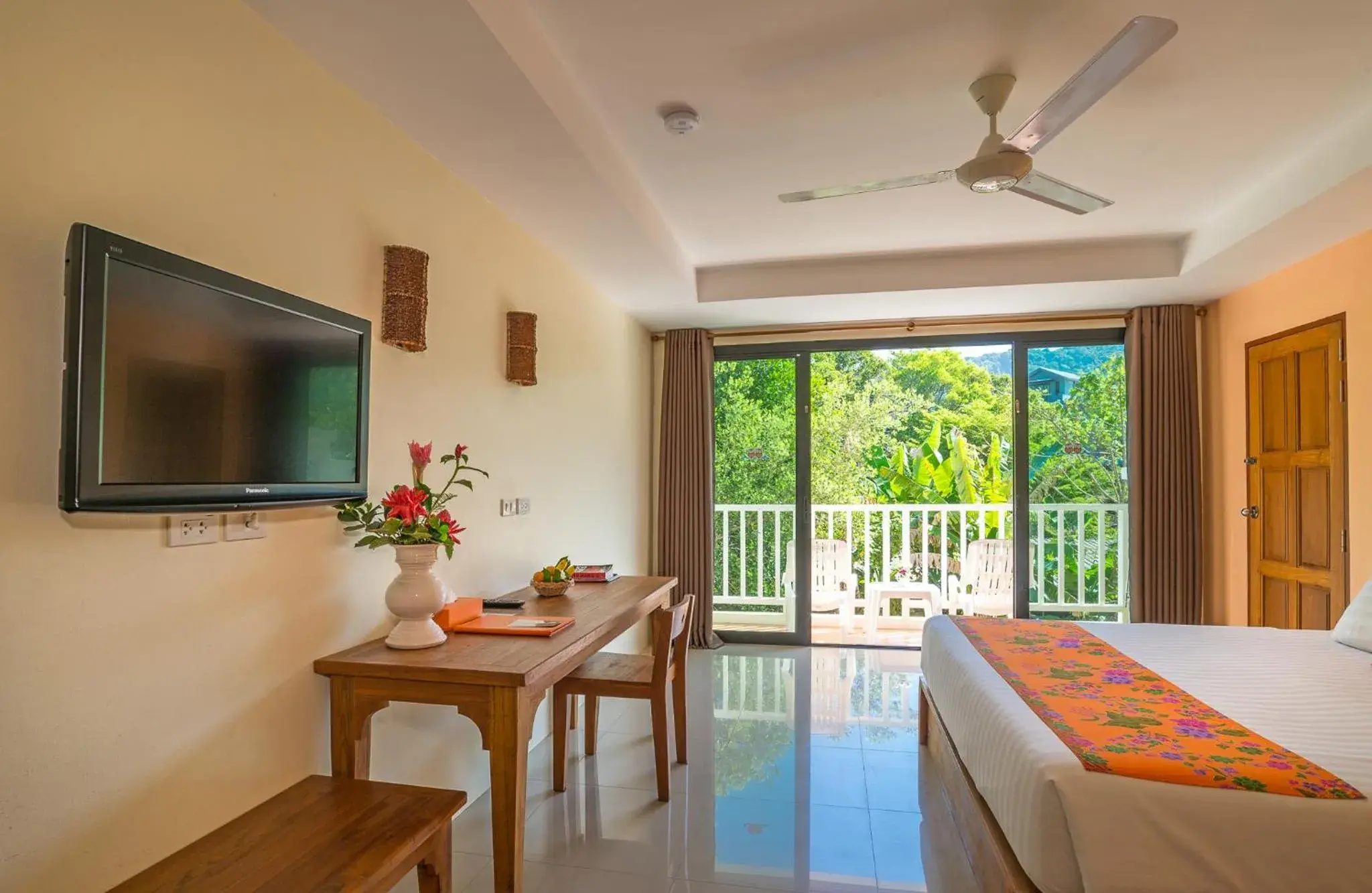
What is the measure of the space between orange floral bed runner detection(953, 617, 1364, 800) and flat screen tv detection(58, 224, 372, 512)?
2008mm

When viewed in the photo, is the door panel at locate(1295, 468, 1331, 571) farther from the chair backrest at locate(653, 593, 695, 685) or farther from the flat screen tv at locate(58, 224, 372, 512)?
the flat screen tv at locate(58, 224, 372, 512)

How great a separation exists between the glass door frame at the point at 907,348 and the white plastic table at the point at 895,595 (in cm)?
32

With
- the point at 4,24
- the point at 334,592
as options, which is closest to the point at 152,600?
the point at 334,592

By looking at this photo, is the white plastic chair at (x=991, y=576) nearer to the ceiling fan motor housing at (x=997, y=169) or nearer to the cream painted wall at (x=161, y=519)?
the ceiling fan motor housing at (x=997, y=169)

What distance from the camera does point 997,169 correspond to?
2.26m

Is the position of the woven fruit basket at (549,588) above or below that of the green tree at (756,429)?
below

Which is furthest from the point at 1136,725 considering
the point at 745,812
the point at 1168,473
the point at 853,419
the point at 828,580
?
the point at 853,419

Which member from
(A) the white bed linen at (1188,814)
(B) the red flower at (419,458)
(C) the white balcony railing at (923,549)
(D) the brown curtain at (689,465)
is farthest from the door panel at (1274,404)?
(B) the red flower at (419,458)

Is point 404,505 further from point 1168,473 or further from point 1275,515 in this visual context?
point 1168,473

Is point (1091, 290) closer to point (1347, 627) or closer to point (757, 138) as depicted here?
point (1347, 627)

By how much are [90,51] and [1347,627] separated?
13.5 feet

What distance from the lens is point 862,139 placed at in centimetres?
272

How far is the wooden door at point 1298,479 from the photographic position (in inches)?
134

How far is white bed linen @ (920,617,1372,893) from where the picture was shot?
1431 millimetres
